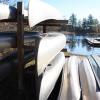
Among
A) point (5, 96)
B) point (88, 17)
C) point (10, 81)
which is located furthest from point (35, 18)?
point (88, 17)

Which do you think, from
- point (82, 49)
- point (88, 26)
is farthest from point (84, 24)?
point (82, 49)

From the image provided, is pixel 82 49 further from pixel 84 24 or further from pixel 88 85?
pixel 84 24

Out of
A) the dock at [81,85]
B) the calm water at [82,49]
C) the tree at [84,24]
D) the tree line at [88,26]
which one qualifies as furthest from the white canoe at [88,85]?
the tree at [84,24]

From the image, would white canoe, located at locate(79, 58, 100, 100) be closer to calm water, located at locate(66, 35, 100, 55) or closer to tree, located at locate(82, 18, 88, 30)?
calm water, located at locate(66, 35, 100, 55)

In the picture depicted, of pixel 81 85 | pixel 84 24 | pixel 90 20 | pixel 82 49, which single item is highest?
pixel 90 20

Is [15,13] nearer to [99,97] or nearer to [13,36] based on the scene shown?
[13,36]

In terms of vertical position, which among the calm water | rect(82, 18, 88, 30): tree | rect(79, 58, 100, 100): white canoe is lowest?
the calm water

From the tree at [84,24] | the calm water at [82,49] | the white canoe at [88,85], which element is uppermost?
the tree at [84,24]

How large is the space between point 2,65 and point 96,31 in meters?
81.8

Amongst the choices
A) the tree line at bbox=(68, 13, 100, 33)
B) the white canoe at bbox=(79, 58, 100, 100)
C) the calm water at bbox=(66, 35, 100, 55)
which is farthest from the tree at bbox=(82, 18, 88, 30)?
the white canoe at bbox=(79, 58, 100, 100)

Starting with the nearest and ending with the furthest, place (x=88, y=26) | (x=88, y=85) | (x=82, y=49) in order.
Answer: (x=88, y=85) → (x=82, y=49) → (x=88, y=26)

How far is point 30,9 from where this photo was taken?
439 cm

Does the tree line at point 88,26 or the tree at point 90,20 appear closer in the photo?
the tree line at point 88,26

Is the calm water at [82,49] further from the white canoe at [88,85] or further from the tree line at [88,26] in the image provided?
the tree line at [88,26]
